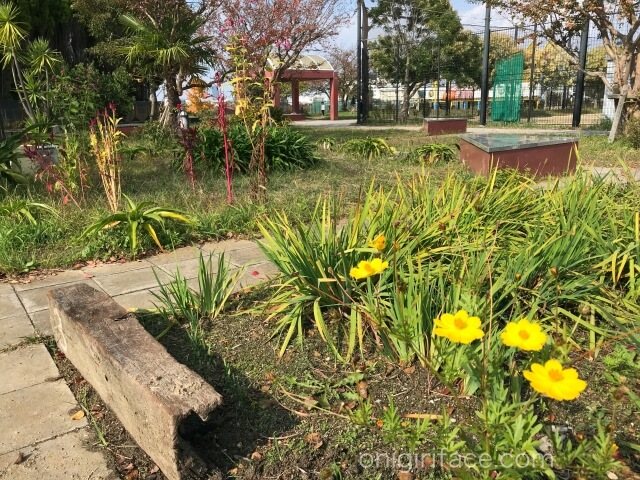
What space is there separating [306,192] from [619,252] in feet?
13.6

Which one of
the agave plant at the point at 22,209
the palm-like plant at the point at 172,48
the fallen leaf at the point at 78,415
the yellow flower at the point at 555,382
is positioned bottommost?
the fallen leaf at the point at 78,415

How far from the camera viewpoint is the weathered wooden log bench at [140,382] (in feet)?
5.58

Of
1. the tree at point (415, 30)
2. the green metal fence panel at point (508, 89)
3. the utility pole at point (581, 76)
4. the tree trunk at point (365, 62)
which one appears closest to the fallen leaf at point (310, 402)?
the utility pole at point (581, 76)

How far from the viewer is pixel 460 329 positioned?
1.36 metres

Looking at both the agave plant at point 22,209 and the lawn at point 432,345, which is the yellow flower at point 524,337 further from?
the agave plant at point 22,209

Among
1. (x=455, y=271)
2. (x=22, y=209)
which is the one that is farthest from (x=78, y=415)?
(x=22, y=209)

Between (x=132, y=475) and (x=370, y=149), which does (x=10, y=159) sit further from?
(x=370, y=149)

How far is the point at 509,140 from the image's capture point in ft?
26.3

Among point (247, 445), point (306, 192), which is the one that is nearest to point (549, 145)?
point (306, 192)

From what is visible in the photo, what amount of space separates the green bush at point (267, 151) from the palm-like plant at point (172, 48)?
377 centimetres

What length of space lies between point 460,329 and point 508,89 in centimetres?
2307

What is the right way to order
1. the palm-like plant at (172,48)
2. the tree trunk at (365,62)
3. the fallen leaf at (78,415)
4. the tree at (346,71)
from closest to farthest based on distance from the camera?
the fallen leaf at (78,415) → the palm-like plant at (172,48) → the tree trunk at (365,62) → the tree at (346,71)

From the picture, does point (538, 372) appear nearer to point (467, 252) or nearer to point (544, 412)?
point (544, 412)

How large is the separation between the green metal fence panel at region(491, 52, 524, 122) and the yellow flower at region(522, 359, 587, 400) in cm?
2236
